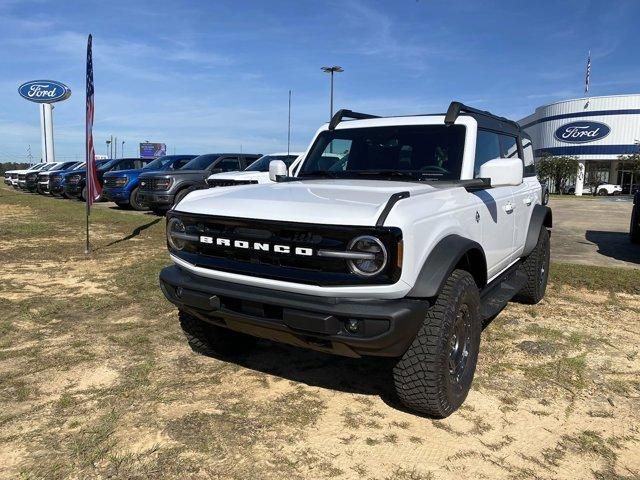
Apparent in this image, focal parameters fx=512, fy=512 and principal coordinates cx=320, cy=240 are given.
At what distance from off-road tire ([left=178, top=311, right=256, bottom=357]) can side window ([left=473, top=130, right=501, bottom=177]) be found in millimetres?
2178

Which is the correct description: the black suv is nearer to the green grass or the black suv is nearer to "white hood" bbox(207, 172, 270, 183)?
"white hood" bbox(207, 172, 270, 183)

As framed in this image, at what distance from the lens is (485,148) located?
4.18 m

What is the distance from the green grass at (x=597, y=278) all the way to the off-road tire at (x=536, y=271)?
1136mm

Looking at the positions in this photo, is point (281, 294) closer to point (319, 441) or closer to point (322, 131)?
point (319, 441)

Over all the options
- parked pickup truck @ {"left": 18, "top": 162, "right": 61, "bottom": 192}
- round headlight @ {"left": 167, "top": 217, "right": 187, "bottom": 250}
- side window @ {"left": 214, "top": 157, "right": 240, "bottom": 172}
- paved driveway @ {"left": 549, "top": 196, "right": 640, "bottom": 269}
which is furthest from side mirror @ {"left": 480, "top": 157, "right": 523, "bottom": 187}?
parked pickup truck @ {"left": 18, "top": 162, "right": 61, "bottom": 192}

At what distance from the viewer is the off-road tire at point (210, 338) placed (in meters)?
3.57

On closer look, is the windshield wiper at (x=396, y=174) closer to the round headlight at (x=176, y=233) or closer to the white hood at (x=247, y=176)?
the round headlight at (x=176, y=233)

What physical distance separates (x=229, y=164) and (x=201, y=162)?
733 millimetres

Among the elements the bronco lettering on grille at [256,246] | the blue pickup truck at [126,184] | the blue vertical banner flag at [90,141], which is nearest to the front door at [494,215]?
the bronco lettering on grille at [256,246]

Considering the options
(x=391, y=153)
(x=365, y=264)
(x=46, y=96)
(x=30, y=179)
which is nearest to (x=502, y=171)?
(x=391, y=153)

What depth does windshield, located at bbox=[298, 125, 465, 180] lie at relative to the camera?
12.6 ft

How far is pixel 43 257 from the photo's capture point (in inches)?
300

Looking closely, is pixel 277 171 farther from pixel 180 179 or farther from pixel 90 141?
pixel 180 179

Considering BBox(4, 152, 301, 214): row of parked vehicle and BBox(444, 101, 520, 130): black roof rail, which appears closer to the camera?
BBox(444, 101, 520, 130): black roof rail
